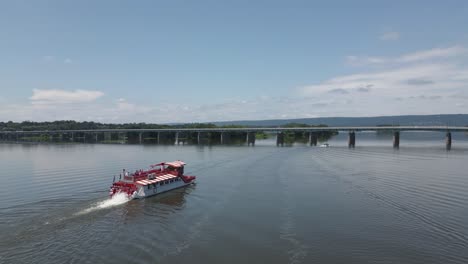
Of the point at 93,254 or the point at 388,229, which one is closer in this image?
the point at 93,254

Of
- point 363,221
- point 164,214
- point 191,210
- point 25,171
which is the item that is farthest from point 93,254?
point 25,171

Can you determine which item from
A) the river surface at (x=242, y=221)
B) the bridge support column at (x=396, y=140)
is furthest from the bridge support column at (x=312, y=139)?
the river surface at (x=242, y=221)

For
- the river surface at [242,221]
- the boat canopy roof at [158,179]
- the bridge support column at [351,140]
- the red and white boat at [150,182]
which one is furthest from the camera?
the bridge support column at [351,140]

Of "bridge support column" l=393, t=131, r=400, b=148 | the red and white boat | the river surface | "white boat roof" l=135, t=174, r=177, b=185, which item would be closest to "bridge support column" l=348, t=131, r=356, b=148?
"bridge support column" l=393, t=131, r=400, b=148

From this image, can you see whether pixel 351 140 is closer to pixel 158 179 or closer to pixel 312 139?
pixel 312 139

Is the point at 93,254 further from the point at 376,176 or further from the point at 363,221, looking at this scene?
the point at 376,176

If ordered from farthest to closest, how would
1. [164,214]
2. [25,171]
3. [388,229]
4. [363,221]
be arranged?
[25,171] → [164,214] → [363,221] → [388,229]

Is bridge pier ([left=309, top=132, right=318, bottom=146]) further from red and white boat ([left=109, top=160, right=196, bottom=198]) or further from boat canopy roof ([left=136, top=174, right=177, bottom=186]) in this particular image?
boat canopy roof ([left=136, top=174, right=177, bottom=186])

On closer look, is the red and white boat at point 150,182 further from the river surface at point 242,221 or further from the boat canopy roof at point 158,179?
the river surface at point 242,221
